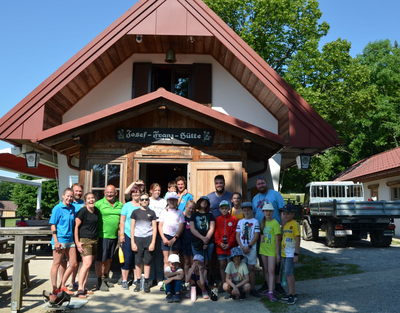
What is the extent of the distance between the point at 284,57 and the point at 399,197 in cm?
1224

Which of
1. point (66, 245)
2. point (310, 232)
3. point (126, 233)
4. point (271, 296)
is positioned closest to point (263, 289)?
point (271, 296)

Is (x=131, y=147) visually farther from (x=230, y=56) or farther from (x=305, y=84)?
(x=305, y=84)

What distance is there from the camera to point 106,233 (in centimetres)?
644

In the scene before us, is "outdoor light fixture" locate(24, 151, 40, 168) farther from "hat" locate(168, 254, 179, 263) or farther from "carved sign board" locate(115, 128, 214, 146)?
"hat" locate(168, 254, 179, 263)

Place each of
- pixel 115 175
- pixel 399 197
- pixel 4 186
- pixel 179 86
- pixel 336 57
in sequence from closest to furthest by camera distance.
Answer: pixel 115 175, pixel 179 86, pixel 399 197, pixel 336 57, pixel 4 186

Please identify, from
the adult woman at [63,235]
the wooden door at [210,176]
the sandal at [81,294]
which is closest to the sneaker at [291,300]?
the wooden door at [210,176]

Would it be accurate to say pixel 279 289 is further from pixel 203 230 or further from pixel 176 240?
pixel 176 240

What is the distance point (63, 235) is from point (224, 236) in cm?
264

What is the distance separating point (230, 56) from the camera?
959 cm

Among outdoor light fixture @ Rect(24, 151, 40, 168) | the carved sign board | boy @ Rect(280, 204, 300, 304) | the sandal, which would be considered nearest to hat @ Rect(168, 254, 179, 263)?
the sandal

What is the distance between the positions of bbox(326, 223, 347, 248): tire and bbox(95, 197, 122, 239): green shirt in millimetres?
8468

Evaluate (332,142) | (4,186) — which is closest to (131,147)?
(332,142)

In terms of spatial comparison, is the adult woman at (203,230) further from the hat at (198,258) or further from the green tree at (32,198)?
the green tree at (32,198)

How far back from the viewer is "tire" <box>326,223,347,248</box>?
12263 millimetres
